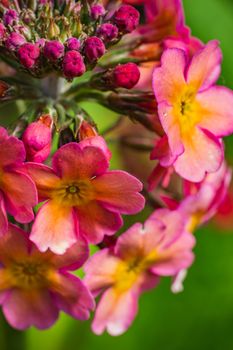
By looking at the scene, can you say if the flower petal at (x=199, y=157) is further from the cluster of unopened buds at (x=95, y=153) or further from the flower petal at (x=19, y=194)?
the flower petal at (x=19, y=194)

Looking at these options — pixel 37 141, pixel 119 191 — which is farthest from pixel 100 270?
pixel 37 141

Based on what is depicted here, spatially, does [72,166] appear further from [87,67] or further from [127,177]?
[87,67]

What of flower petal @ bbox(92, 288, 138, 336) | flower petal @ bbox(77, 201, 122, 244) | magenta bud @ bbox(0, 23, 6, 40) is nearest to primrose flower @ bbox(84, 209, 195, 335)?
flower petal @ bbox(92, 288, 138, 336)

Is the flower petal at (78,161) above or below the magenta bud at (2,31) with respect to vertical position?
below

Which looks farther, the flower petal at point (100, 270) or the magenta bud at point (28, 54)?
the flower petal at point (100, 270)

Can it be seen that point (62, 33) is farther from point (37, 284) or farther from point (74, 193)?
point (37, 284)

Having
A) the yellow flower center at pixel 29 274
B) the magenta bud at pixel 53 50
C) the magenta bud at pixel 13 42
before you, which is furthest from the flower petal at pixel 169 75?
the yellow flower center at pixel 29 274

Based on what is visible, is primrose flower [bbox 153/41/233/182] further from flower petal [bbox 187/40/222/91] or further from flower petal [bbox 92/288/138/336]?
flower petal [bbox 92/288/138/336]
